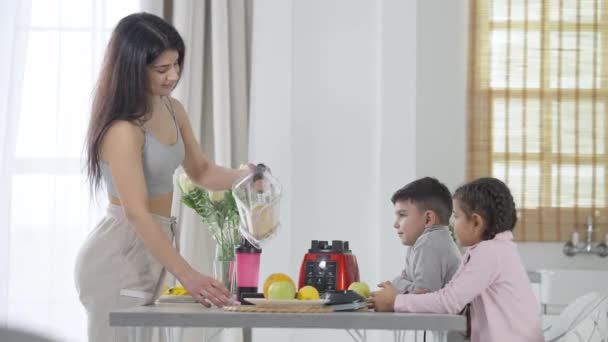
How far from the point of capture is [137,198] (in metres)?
2.01

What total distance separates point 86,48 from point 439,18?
1641 millimetres

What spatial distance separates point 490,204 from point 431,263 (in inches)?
8.3

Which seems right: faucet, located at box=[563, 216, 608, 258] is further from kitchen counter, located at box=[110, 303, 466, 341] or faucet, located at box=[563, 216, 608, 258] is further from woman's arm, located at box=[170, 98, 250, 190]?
kitchen counter, located at box=[110, 303, 466, 341]

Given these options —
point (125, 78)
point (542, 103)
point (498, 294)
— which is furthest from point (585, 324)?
point (542, 103)

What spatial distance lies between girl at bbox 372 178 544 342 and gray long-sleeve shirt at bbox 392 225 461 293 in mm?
86

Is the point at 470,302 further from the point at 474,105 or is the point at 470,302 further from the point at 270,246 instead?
the point at 474,105

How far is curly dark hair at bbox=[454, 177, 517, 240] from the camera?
221 cm

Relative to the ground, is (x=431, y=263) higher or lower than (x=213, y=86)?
lower

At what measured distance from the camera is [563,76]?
460 cm

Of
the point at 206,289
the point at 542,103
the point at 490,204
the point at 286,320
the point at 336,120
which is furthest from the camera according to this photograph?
the point at 542,103

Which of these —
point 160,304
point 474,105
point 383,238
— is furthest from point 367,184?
point 160,304

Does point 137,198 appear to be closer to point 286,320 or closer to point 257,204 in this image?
point 257,204

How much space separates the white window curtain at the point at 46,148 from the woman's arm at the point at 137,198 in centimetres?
203

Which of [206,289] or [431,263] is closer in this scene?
[206,289]
